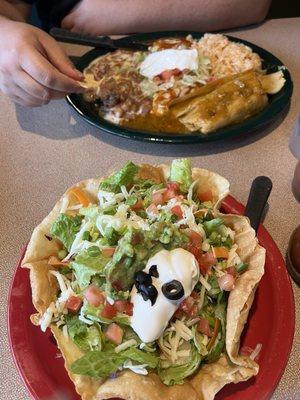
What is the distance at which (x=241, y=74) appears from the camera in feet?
6.40

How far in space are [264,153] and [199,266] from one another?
815 millimetres

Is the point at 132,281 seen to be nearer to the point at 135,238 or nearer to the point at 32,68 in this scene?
the point at 135,238

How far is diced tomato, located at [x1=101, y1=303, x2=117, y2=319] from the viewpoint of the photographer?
1.01 meters

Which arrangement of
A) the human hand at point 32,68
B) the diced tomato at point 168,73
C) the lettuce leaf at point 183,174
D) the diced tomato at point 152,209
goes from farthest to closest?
the diced tomato at point 168,73
the human hand at point 32,68
the lettuce leaf at point 183,174
the diced tomato at point 152,209

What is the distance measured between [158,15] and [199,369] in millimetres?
1922

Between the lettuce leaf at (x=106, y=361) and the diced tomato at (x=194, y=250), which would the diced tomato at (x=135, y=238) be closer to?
the diced tomato at (x=194, y=250)

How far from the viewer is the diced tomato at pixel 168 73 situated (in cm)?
204

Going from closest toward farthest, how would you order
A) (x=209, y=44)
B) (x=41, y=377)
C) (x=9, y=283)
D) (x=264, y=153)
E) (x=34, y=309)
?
1. (x=41, y=377)
2. (x=34, y=309)
3. (x=9, y=283)
4. (x=264, y=153)
5. (x=209, y=44)

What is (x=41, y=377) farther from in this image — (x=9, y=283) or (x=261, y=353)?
(x=261, y=353)

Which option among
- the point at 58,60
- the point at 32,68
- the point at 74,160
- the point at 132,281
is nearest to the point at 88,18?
the point at 58,60

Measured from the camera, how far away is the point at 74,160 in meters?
1.73

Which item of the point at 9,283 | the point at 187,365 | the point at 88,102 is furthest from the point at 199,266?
the point at 88,102

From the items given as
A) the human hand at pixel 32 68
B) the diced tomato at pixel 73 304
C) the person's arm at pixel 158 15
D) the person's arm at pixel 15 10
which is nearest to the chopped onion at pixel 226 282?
the diced tomato at pixel 73 304

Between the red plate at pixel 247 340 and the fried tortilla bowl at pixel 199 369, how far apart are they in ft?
0.18
